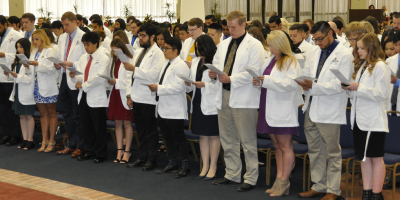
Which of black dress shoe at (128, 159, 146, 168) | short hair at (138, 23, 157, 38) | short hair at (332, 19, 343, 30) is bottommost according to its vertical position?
black dress shoe at (128, 159, 146, 168)

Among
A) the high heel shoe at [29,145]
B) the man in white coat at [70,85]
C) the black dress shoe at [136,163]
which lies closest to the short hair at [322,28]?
the black dress shoe at [136,163]

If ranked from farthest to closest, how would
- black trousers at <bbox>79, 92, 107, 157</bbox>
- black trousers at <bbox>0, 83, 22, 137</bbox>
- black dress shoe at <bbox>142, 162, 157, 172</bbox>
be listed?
black trousers at <bbox>0, 83, 22, 137</bbox>, black trousers at <bbox>79, 92, 107, 157</bbox>, black dress shoe at <bbox>142, 162, 157, 172</bbox>

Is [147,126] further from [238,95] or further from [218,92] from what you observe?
[238,95]

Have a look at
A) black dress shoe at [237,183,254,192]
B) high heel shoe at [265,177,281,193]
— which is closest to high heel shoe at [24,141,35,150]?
black dress shoe at [237,183,254,192]

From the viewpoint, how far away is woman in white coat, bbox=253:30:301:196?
413 cm

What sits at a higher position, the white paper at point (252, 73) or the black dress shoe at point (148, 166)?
the white paper at point (252, 73)

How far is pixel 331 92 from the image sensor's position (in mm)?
3932

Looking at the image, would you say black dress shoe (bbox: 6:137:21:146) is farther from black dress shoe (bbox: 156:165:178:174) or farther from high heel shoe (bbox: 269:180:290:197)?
high heel shoe (bbox: 269:180:290:197)

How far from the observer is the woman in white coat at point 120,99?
222 inches

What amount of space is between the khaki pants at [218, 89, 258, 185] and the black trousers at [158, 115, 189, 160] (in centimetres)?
62

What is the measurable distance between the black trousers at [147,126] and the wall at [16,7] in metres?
16.0

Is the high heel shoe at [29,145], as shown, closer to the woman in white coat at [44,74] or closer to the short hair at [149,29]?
the woman in white coat at [44,74]

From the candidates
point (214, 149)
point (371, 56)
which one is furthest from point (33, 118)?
point (371, 56)

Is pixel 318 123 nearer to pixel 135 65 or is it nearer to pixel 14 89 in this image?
pixel 135 65
